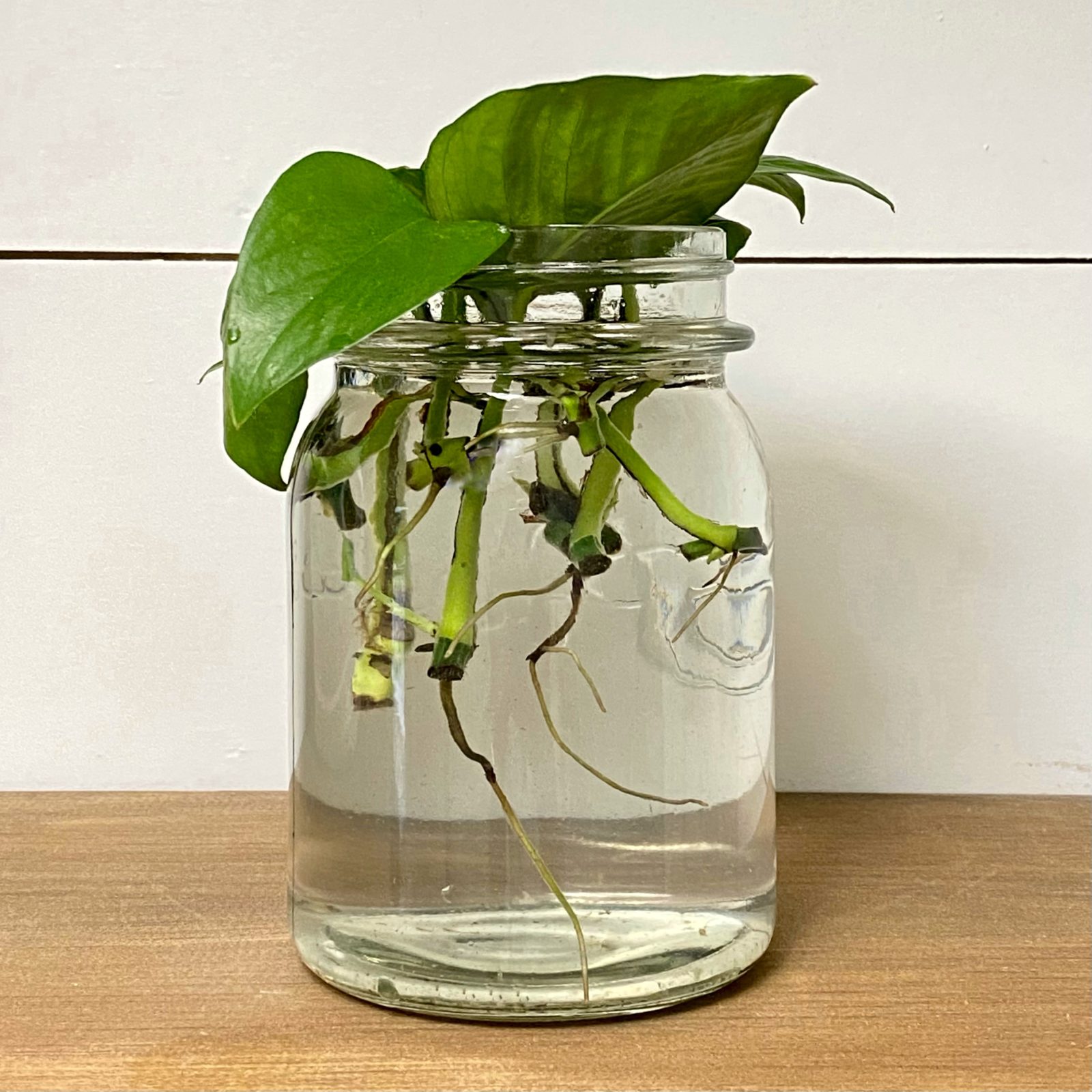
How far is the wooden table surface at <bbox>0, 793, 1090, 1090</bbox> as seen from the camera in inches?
16.0

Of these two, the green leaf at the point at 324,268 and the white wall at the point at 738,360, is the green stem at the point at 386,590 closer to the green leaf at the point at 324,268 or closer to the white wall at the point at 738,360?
the green leaf at the point at 324,268

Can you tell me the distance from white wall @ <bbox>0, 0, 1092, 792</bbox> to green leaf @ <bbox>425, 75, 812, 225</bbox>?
298mm

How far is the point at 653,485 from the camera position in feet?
1.43

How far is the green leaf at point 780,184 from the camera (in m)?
0.47

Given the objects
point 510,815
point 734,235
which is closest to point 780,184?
point 734,235

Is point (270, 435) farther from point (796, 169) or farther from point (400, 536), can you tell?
point (796, 169)

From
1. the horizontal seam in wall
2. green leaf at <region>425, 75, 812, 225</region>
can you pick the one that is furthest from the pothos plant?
the horizontal seam in wall

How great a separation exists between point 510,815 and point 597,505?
0.10 m

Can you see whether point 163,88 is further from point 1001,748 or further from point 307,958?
point 1001,748

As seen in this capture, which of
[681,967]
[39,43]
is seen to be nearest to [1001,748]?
[681,967]

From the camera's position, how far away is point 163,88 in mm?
684

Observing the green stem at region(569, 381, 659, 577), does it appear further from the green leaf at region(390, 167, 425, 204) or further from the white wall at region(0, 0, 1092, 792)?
the white wall at region(0, 0, 1092, 792)

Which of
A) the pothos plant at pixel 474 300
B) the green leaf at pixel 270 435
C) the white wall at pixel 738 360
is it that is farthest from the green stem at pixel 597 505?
the white wall at pixel 738 360

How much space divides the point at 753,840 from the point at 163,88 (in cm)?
46
